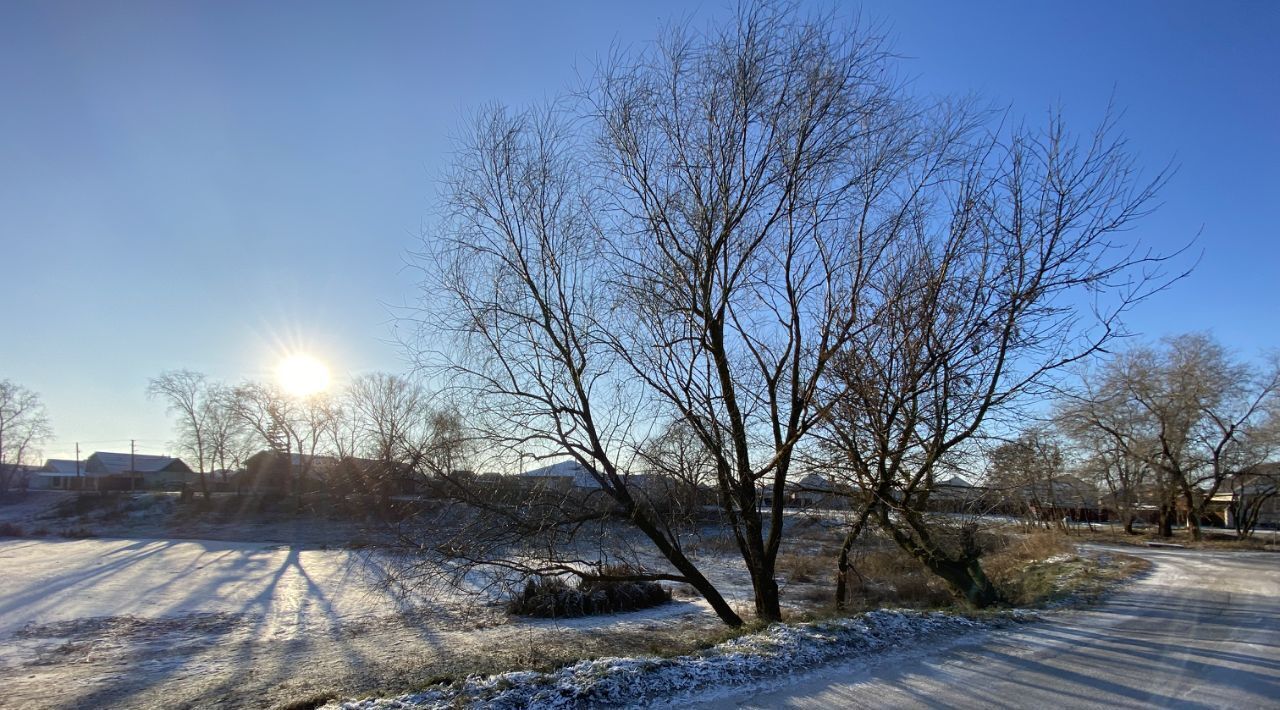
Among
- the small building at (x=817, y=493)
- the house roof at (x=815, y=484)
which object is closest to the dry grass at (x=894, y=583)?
the small building at (x=817, y=493)

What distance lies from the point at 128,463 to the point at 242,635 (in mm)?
101036

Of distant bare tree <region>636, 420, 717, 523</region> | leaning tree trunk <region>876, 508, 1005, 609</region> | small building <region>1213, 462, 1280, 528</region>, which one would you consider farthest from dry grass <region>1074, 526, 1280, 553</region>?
distant bare tree <region>636, 420, 717, 523</region>

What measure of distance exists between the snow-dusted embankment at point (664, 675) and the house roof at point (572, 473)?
3939mm

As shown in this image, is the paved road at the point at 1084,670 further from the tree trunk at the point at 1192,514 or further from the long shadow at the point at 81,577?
the tree trunk at the point at 1192,514

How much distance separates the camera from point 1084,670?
6.24 m

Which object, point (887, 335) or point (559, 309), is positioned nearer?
point (887, 335)

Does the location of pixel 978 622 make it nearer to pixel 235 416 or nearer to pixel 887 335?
pixel 887 335

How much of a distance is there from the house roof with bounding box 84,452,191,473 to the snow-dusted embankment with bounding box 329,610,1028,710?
107m

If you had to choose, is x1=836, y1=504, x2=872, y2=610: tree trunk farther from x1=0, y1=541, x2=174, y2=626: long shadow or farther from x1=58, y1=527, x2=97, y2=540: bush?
x1=58, y1=527, x2=97, y2=540: bush

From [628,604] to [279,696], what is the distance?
10.9 metres

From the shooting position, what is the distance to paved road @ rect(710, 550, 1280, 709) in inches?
209

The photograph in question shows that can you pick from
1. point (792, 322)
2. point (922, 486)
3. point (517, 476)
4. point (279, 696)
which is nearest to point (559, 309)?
point (517, 476)

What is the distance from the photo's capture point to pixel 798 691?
17.8 ft

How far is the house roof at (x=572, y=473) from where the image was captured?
10.2m
